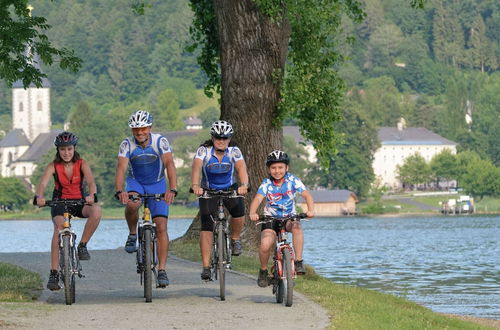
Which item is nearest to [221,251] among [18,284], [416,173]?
[18,284]

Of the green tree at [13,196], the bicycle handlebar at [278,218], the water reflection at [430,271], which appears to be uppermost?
the green tree at [13,196]

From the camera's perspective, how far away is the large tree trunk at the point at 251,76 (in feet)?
74.9

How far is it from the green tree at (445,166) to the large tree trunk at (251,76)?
157 m

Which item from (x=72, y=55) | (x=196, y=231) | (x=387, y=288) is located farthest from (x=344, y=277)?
(x=72, y=55)

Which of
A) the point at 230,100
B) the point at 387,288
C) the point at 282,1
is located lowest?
the point at 387,288

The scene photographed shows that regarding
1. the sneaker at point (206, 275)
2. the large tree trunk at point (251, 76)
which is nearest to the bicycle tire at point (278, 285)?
the sneaker at point (206, 275)

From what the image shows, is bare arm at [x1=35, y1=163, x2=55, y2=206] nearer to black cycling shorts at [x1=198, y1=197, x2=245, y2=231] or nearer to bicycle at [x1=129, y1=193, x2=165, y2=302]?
bicycle at [x1=129, y1=193, x2=165, y2=302]

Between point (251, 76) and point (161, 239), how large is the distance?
8852 mm

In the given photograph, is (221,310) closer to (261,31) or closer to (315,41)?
(261,31)

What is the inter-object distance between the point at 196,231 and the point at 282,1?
4.95 meters

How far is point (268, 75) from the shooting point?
23234 millimetres

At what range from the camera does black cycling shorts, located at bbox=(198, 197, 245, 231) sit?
1479 centimetres

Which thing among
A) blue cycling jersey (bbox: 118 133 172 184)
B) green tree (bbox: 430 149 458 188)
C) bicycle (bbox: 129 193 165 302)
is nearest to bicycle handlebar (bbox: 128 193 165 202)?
bicycle (bbox: 129 193 165 302)

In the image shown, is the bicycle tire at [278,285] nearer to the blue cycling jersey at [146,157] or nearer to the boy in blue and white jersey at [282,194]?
the boy in blue and white jersey at [282,194]
